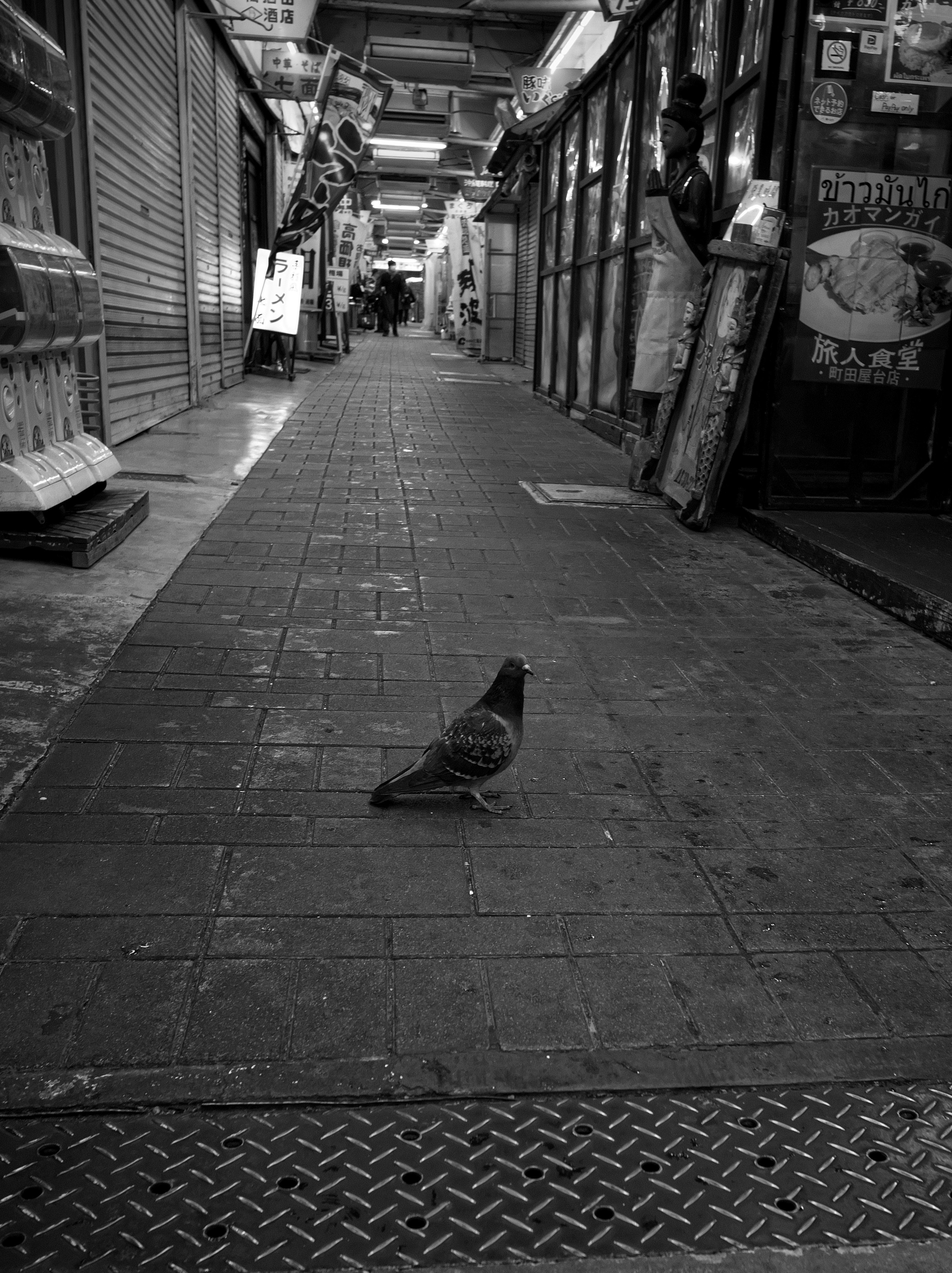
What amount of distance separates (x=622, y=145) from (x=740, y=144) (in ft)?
12.5

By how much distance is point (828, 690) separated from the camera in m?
4.21

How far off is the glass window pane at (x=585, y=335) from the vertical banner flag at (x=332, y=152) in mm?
5177

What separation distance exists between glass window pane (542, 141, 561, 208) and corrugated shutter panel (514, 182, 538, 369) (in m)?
5.36

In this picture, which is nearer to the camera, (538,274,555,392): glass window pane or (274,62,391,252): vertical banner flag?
(538,274,555,392): glass window pane

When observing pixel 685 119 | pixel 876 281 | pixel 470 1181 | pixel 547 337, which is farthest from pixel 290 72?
pixel 470 1181

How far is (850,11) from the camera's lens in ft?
20.5

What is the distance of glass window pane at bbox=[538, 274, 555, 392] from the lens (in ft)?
49.0

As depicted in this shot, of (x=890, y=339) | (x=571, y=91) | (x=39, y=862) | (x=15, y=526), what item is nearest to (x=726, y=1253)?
(x=39, y=862)

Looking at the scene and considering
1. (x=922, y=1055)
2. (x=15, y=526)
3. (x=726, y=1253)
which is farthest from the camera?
(x=15, y=526)

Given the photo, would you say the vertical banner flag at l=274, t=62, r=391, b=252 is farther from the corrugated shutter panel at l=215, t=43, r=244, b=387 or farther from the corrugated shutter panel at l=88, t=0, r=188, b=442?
the corrugated shutter panel at l=88, t=0, r=188, b=442

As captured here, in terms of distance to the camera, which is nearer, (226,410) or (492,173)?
(226,410)

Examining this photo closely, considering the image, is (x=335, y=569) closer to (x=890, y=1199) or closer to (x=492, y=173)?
(x=890, y=1199)

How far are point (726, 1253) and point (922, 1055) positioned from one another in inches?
27.1

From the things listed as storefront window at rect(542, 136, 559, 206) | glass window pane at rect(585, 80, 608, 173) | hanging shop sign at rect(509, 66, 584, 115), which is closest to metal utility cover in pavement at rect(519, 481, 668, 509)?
glass window pane at rect(585, 80, 608, 173)
